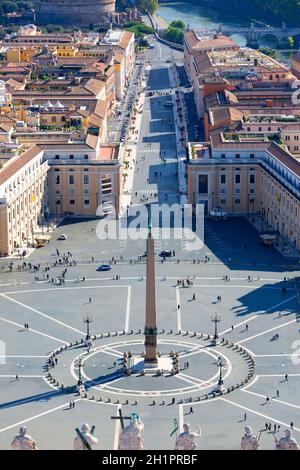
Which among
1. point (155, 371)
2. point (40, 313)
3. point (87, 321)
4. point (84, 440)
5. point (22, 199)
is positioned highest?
point (84, 440)

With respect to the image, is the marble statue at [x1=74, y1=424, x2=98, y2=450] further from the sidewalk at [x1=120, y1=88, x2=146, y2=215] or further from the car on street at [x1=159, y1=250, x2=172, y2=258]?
the sidewalk at [x1=120, y1=88, x2=146, y2=215]

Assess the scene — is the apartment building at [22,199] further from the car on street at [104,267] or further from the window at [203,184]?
the window at [203,184]

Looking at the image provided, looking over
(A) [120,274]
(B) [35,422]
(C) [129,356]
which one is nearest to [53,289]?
(A) [120,274]

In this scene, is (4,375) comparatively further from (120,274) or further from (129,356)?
(120,274)

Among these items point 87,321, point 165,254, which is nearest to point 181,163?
point 165,254

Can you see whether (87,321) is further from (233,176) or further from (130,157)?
(130,157)
